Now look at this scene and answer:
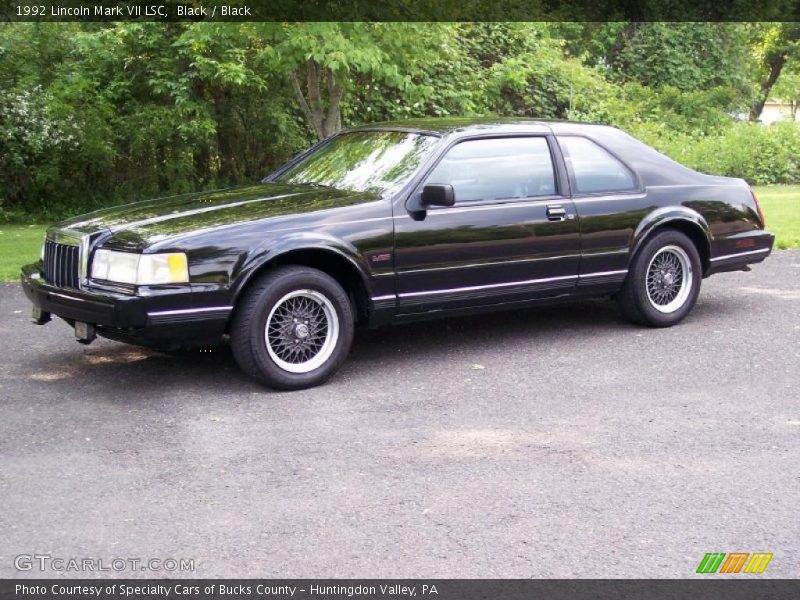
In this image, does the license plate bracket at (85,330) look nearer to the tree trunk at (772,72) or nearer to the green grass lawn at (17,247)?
the green grass lawn at (17,247)

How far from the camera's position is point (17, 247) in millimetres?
12914

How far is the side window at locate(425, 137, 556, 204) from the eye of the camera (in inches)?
285

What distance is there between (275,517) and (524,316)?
459 centimetres

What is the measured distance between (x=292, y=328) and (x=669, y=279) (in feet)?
10.5

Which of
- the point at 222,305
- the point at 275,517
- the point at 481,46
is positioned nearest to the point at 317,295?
the point at 222,305

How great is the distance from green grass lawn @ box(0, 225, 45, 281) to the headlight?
16.1 ft

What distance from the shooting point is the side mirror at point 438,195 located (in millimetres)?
6809

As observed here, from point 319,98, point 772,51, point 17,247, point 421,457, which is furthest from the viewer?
point 772,51

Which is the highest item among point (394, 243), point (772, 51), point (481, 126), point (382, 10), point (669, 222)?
point (772, 51)

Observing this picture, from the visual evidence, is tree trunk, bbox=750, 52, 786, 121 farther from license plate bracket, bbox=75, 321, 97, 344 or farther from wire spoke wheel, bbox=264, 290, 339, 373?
license plate bracket, bbox=75, 321, 97, 344

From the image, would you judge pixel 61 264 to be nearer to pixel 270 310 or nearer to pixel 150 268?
pixel 150 268

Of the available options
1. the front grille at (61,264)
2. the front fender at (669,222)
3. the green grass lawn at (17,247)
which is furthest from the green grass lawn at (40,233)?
the front fender at (669,222)
